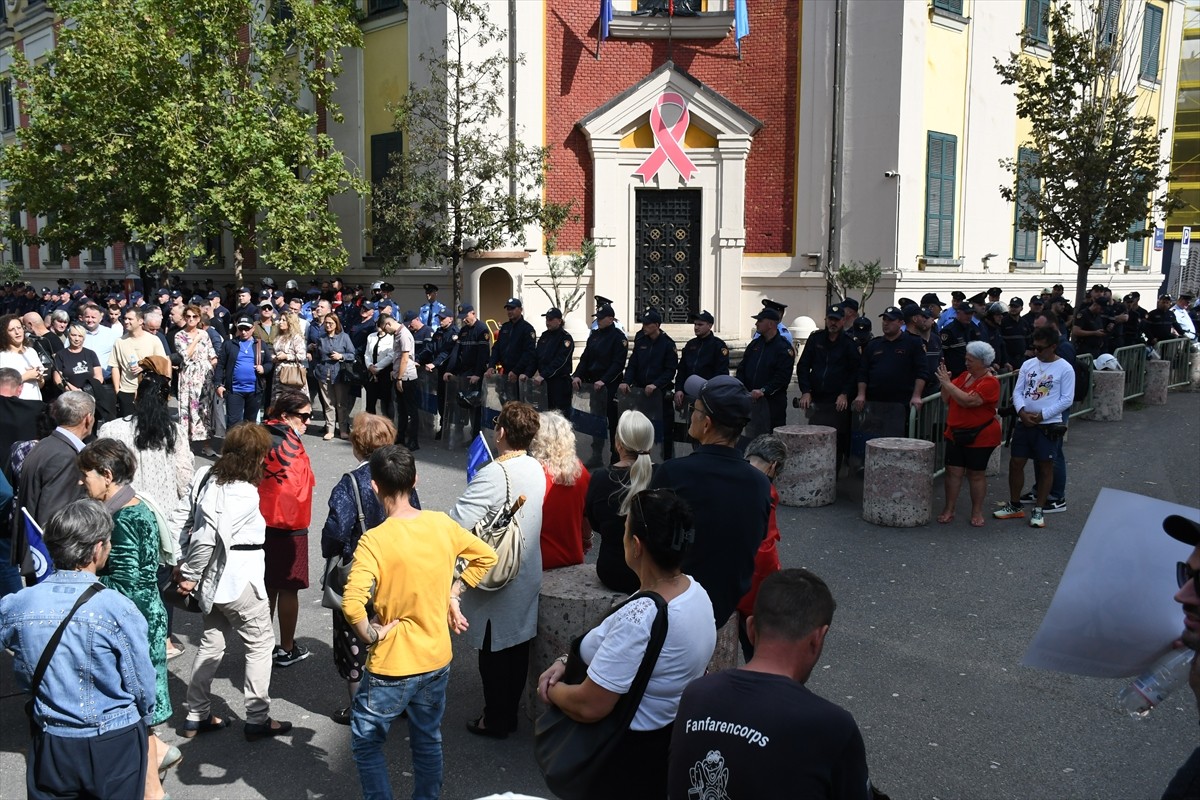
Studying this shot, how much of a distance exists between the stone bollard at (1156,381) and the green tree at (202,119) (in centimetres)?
1523

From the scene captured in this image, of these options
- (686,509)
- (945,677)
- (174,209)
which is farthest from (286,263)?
(686,509)

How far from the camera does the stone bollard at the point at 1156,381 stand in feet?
56.6

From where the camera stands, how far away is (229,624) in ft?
17.3

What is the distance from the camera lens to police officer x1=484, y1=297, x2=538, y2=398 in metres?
12.7

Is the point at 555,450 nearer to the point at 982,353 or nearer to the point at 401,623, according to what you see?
the point at 401,623

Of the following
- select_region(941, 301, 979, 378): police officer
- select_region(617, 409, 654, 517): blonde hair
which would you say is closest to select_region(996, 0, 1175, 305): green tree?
select_region(941, 301, 979, 378): police officer

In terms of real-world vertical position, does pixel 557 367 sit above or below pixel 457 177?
below

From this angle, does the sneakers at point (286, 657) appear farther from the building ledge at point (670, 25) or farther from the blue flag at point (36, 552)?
the building ledge at point (670, 25)

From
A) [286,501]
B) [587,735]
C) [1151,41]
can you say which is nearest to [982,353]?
[286,501]

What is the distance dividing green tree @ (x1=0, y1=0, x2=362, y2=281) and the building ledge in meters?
5.48

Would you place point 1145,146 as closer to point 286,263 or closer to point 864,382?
point 864,382

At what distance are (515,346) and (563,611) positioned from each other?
317 inches

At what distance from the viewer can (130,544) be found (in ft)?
15.6

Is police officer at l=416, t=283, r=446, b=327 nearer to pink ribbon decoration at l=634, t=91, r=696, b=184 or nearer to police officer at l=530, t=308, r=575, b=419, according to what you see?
police officer at l=530, t=308, r=575, b=419
